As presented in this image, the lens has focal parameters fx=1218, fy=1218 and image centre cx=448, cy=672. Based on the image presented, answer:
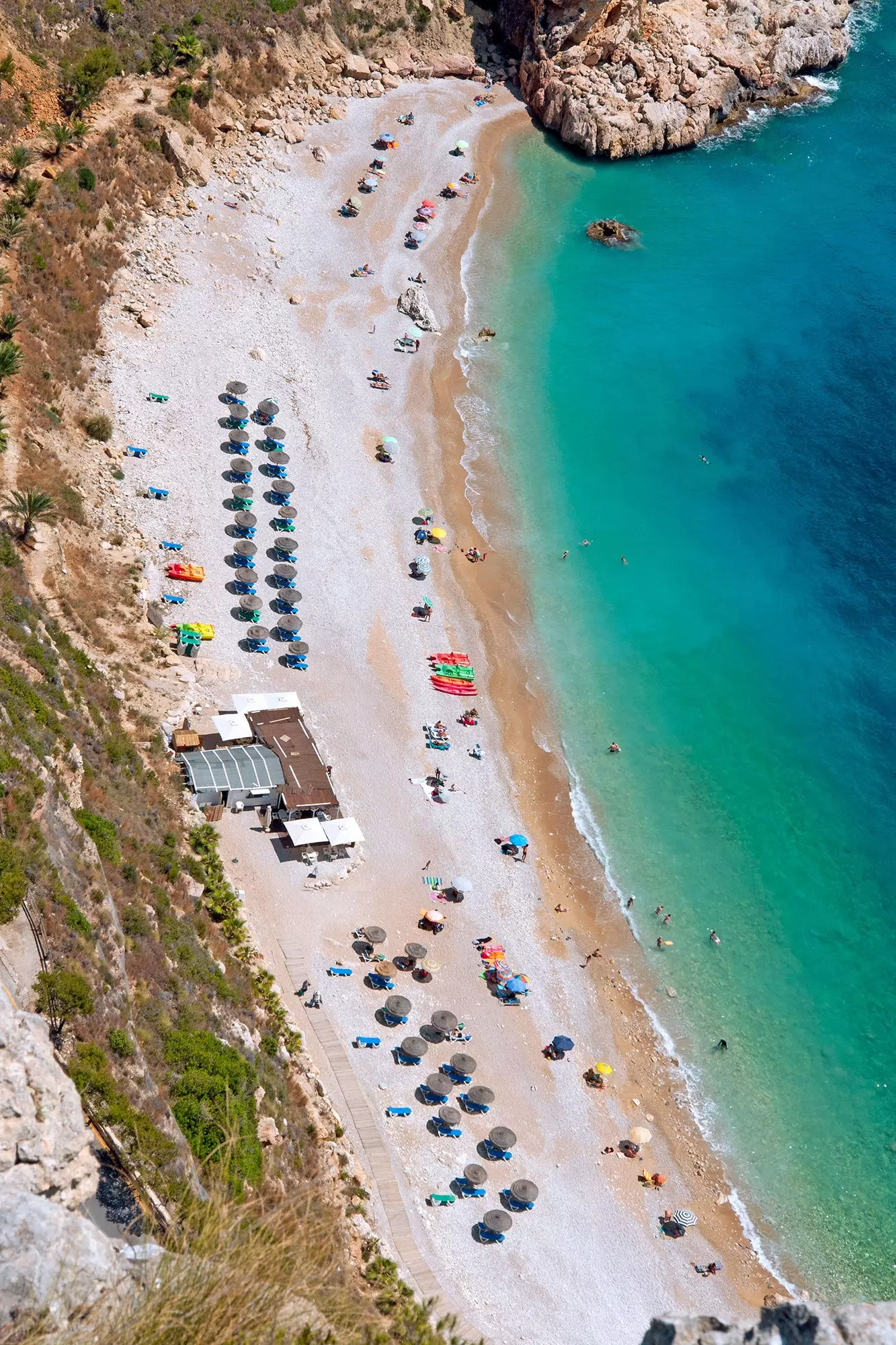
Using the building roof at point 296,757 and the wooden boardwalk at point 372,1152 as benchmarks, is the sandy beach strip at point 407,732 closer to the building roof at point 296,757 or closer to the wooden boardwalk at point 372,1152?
the wooden boardwalk at point 372,1152

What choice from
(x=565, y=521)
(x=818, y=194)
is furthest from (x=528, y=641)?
(x=818, y=194)

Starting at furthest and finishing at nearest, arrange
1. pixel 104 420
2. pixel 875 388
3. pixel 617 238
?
pixel 617 238 → pixel 875 388 → pixel 104 420

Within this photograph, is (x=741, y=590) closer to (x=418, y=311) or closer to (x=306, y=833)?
(x=418, y=311)

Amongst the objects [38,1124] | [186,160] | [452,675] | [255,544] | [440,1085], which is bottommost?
[440,1085]

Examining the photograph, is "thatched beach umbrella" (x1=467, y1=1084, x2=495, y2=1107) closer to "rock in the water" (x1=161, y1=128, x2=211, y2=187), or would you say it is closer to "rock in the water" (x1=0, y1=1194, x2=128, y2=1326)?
"rock in the water" (x1=0, y1=1194, x2=128, y2=1326)

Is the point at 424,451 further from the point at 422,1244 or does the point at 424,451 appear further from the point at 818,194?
the point at 818,194

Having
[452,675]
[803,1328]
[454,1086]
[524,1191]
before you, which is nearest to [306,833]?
[454,1086]
